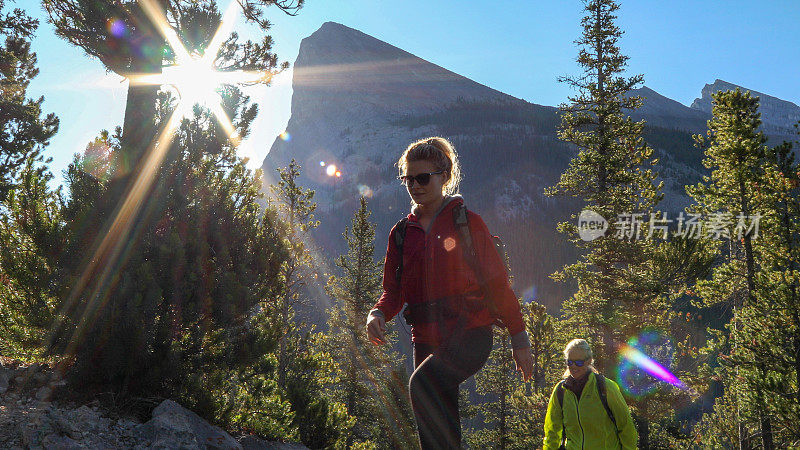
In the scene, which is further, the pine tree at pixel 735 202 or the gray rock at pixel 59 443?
the pine tree at pixel 735 202

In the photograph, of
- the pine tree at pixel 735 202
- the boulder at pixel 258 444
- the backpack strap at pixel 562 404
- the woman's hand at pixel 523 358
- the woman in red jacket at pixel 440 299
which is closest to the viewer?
the woman in red jacket at pixel 440 299

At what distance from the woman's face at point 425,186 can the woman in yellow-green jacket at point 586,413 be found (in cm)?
318

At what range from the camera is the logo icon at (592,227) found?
19.0 m

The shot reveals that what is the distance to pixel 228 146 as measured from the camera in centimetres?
819

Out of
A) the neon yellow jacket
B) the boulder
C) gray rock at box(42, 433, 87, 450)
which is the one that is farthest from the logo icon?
gray rock at box(42, 433, 87, 450)

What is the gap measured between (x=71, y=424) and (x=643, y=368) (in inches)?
780

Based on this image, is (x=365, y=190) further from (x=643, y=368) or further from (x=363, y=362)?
(x=643, y=368)

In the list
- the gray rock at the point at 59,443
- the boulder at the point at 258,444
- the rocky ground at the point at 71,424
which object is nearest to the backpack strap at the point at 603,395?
the rocky ground at the point at 71,424

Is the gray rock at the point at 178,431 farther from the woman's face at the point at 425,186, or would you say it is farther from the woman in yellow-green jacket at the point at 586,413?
the woman in yellow-green jacket at the point at 586,413

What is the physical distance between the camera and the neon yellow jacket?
14.2 ft

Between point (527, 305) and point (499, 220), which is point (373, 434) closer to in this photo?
point (527, 305)

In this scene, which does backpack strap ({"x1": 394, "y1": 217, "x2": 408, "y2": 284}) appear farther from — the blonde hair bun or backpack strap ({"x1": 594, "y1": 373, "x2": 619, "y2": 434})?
backpack strap ({"x1": 594, "y1": 373, "x2": 619, "y2": 434})

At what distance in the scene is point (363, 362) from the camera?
26.7 meters

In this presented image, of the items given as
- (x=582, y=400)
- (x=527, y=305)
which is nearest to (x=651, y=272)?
(x=527, y=305)
